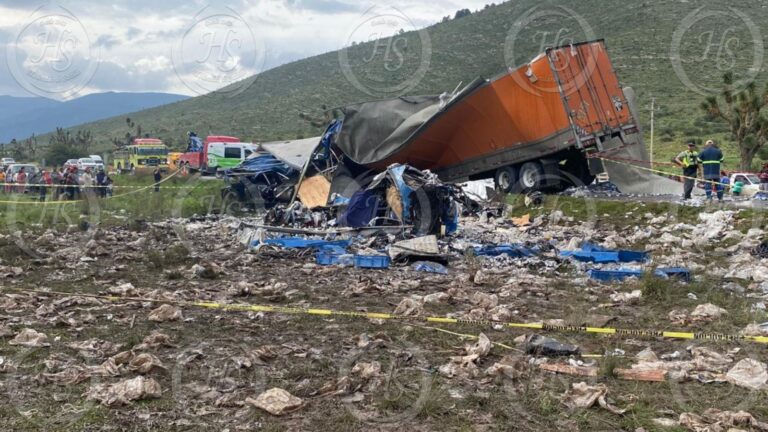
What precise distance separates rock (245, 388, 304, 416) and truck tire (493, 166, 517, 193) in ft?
42.3

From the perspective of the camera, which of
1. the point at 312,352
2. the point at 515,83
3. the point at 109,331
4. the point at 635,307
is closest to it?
the point at 312,352

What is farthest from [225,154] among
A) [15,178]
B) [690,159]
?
[690,159]

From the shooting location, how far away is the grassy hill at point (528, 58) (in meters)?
43.4

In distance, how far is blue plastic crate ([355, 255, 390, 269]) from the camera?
9.99 metres

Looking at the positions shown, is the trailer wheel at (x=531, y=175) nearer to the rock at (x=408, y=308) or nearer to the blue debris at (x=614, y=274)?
the blue debris at (x=614, y=274)

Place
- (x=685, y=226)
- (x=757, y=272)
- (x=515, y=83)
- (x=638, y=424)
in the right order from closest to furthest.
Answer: (x=638, y=424), (x=757, y=272), (x=685, y=226), (x=515, y=83)

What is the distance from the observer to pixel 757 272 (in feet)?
28.0

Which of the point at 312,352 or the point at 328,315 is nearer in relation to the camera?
the point at 312,352

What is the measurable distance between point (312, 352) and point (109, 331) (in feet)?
6.05

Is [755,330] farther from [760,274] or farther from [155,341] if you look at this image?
[155,341]

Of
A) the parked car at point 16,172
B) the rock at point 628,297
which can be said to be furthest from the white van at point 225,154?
the rock at point 628,297

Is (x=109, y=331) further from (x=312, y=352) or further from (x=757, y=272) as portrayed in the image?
(x=757, y=272)

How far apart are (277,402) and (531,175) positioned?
12812mm

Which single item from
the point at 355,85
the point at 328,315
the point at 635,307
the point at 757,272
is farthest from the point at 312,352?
the point at 355,85
